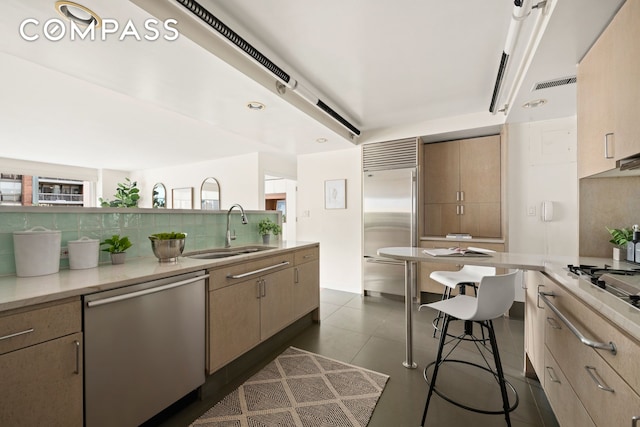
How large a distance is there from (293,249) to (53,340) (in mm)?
1735

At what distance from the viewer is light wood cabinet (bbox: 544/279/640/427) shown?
805 millimetres

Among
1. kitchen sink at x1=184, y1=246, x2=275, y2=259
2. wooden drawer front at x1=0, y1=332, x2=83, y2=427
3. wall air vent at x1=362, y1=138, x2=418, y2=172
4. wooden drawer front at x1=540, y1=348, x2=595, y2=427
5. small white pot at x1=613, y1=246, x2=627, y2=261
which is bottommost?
wooden drawer front at x1=540, y1=348, x2=595, y2=427

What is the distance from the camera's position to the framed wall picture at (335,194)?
4.36m

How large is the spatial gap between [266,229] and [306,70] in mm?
1694

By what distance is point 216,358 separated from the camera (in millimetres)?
1771

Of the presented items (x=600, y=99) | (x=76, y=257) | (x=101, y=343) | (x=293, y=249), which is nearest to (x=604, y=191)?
(x=600, y=99)

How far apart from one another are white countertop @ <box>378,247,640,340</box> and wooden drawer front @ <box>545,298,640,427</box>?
176 millimetres

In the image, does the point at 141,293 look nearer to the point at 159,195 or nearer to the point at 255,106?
the point at 255,106

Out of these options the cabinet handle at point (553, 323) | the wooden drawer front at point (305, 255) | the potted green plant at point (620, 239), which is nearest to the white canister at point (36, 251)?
the wooden drawer front at point (305, 255)

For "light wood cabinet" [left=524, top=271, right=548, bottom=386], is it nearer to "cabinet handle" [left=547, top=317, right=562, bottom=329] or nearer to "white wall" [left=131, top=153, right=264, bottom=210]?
"cabinet handle" [left=547, top=317, right=562, bottom=329]

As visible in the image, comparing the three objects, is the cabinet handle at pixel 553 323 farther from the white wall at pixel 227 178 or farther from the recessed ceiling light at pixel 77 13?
the white wall at pixel 227 178

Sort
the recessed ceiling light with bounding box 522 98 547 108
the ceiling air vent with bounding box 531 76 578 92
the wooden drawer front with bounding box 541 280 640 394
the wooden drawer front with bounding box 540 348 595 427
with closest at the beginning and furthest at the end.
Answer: the wooden drawer front with bounding box 541 280 640 394 → the wooden drawer front with bounding box 540 348 595 427 → the ceiling air vent with bounding box 531 76 578 92 → the recessed ceiling light with bounding box 522 98 547 108

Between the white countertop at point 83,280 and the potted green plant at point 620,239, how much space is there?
8.59 feet

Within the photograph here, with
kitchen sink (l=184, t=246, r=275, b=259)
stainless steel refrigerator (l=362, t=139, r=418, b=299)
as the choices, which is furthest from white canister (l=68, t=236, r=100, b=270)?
stainless steel refrigerator (l=362, t=139, r=418, b=299)
